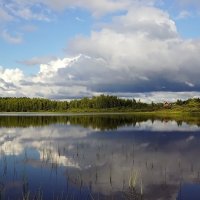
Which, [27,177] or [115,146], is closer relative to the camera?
[27,177]

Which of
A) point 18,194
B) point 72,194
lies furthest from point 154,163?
point 18,194

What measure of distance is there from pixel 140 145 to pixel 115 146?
10.7ft

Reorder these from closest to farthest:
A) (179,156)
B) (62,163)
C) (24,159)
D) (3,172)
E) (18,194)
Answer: (18,194) → (3,172) → (62,163) → (24,159) → (179,156)

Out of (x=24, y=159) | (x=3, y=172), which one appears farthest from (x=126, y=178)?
(x=24, y=159)

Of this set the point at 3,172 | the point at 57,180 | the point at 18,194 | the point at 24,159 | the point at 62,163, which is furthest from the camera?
the point at 24,159

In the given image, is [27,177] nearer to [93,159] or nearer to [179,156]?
[93,159]

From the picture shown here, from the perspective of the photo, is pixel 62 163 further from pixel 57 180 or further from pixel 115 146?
pixel 115 146

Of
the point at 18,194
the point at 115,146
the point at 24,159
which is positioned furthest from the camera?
the point at 115,146

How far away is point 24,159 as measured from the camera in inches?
1204

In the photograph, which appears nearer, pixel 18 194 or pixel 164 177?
pixel 18 194

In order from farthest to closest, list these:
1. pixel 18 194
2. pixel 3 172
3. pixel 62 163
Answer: pixel 62 163 < pixel 3 172 < pixel 18 194

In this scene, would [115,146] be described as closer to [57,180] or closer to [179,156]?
[179,156]

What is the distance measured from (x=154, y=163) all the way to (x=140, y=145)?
12394 mm

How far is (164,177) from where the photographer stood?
24.0m
